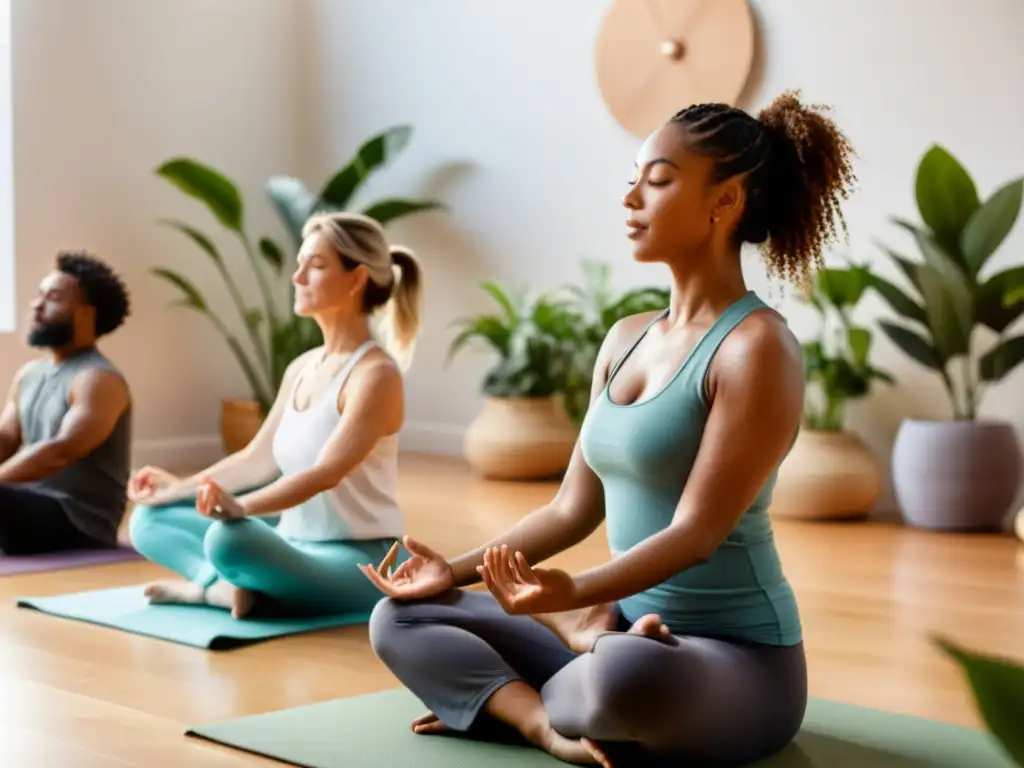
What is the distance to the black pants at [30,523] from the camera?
3.82 m

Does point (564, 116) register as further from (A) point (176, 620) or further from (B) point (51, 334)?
(A) point (176, 620)

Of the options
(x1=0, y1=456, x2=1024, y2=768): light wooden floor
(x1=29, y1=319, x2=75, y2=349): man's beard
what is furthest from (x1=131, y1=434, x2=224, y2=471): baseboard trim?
(x1=0, y1=456, x2=1024, y2=768): light wooden floor

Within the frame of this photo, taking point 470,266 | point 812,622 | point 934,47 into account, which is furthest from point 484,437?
point 812,622

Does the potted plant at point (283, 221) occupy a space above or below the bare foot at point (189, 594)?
above

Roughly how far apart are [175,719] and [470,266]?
14.2ft

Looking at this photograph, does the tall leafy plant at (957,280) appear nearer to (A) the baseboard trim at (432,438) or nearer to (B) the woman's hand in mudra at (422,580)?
(A) the baseboard trim at (432,438)

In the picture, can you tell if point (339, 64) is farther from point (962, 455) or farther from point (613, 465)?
point (613, 465)

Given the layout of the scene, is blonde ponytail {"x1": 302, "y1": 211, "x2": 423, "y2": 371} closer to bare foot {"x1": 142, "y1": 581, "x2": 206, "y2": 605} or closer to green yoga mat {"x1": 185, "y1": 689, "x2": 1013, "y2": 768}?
bare foot {"x1": 142, "y1": 581, "x2": 206, "y2": 605}

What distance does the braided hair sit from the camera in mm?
1883

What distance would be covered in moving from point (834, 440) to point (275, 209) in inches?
116

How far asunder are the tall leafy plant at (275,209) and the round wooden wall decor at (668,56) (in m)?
1.08

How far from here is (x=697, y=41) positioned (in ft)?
17.5

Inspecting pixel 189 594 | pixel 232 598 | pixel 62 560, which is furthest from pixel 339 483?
pixel 62 560

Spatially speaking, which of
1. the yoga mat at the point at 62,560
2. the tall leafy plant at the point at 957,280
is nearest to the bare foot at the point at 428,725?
the yoga mat at the point at 62,560
